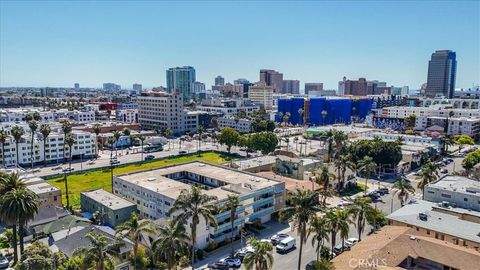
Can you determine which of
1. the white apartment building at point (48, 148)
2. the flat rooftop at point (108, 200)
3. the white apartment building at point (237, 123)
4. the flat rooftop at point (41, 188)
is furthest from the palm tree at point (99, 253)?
the white apartment building at point (237, 123)

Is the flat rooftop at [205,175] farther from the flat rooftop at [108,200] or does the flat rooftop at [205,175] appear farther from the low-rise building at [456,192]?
the low-rise building at [456,192]

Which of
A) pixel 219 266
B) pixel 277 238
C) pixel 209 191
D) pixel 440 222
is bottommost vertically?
pixel 219 266

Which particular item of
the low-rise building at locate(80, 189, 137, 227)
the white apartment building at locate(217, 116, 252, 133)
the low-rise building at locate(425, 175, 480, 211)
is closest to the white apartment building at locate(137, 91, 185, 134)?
the white apartment building at locate(217, 116, 252, 133)

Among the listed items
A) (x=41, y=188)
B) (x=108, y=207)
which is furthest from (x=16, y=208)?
(x=41, y=188)

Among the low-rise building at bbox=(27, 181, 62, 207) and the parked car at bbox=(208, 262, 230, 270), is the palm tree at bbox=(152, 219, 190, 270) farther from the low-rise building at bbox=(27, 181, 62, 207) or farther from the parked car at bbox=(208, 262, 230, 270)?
the low-rise building at bbox=(27, 181, 62, 207)

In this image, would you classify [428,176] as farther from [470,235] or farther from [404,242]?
[404,242]

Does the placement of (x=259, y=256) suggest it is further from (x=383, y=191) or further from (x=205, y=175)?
(x=383, y=191)
